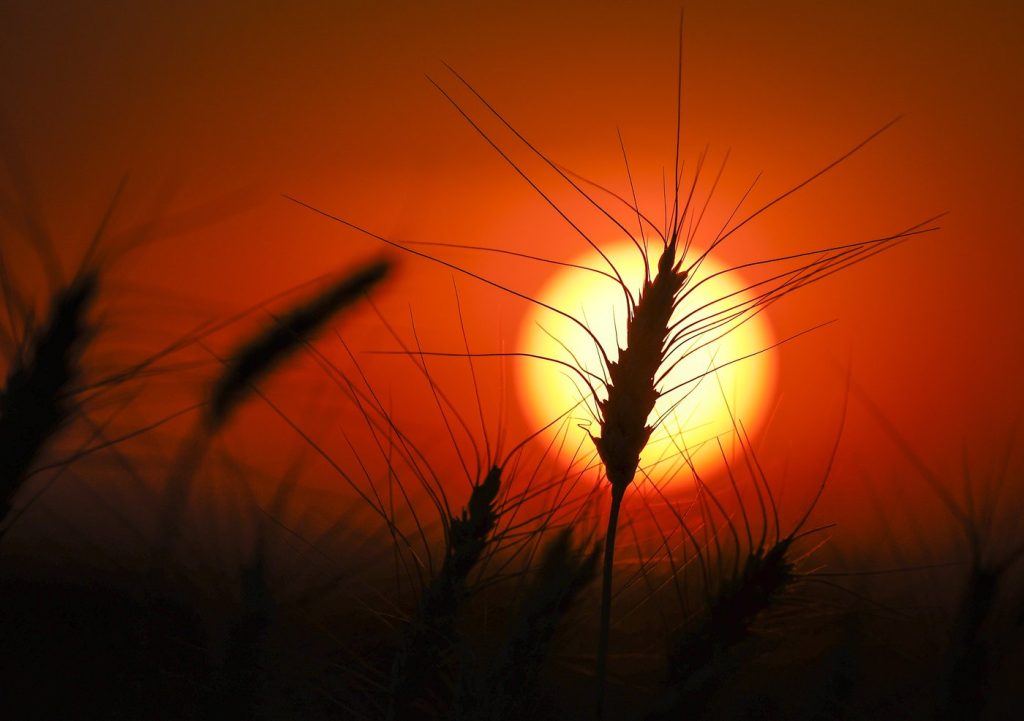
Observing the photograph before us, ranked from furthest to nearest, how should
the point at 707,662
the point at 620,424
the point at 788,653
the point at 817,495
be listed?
the point at 788,653 < the point at 817,495 < the point at 707,662 < the point at 620,424

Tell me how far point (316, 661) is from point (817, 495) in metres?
1.15

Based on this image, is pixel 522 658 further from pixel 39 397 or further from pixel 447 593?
pixel 39 397

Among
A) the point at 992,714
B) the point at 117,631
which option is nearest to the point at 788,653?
the point at 992,714

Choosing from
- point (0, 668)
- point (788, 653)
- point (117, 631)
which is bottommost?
point (0, 668)

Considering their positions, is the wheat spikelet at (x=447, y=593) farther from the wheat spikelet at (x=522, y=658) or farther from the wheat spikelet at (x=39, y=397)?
the wheat spikelet at (x=39, y=397)

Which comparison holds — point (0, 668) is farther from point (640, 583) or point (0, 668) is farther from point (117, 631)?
point (640, 583)

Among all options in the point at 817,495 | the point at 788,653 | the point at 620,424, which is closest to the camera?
the point at 620,424

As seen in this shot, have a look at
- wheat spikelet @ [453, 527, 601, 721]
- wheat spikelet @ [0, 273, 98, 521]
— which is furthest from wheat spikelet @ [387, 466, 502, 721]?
Result: wheat spikelet @ [0, 273, 98, 521]

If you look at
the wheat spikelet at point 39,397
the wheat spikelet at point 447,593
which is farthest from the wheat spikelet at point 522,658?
the wheat spikelet at point 39,397

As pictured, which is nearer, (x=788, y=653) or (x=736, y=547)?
(x=736, y=547)

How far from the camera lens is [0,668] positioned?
5.52 feet

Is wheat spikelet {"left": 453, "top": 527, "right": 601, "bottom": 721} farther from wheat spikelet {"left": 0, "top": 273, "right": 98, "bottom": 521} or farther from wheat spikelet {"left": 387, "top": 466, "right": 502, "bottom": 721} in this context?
wheat spikelet {"left": 0, "top": 273, "right": 98, "bottom": 521}

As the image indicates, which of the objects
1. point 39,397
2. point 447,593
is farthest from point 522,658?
point 39,397

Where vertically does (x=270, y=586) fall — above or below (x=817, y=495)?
below
